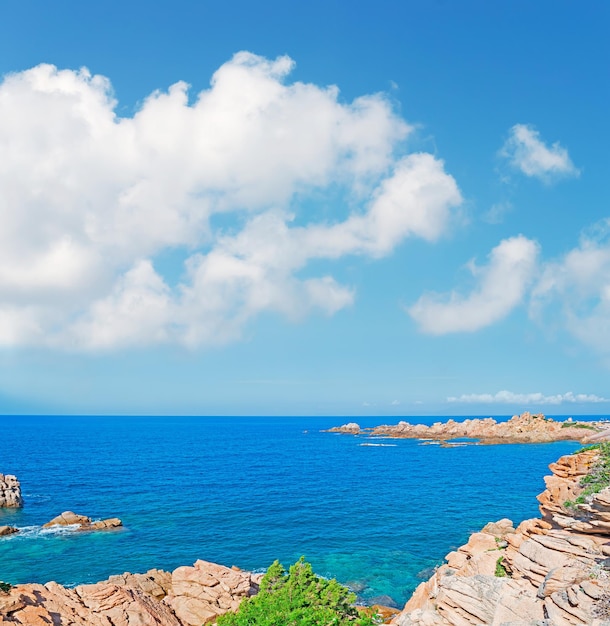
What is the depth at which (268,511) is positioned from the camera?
229ft

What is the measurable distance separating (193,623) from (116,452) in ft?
434

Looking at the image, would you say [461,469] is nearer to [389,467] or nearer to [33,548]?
[389,467]

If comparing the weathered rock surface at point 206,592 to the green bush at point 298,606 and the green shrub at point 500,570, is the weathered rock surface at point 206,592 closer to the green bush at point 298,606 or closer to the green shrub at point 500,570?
the green bush at point 298,606

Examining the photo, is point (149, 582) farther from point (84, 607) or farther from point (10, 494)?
point (10, 494)

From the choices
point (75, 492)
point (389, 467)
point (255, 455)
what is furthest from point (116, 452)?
point (389, 467)

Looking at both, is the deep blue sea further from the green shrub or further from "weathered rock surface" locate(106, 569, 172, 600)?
the green shrub

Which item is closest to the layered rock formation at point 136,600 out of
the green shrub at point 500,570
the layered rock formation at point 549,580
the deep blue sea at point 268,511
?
the deep blue sea at point 268,511

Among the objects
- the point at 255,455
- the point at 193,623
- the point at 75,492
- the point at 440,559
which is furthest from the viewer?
the point at 255,455

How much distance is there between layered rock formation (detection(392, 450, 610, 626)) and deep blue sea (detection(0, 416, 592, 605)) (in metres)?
17.5

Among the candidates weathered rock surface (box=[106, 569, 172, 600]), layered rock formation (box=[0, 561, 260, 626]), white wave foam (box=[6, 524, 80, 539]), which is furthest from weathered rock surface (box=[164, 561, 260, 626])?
white wave foam (box=[6, 524, 80, 539])

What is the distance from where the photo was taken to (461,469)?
112 m

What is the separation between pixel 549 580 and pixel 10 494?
77.8 metres

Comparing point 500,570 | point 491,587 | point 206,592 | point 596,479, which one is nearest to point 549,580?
point 491,587

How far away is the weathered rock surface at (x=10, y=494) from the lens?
72562mm
